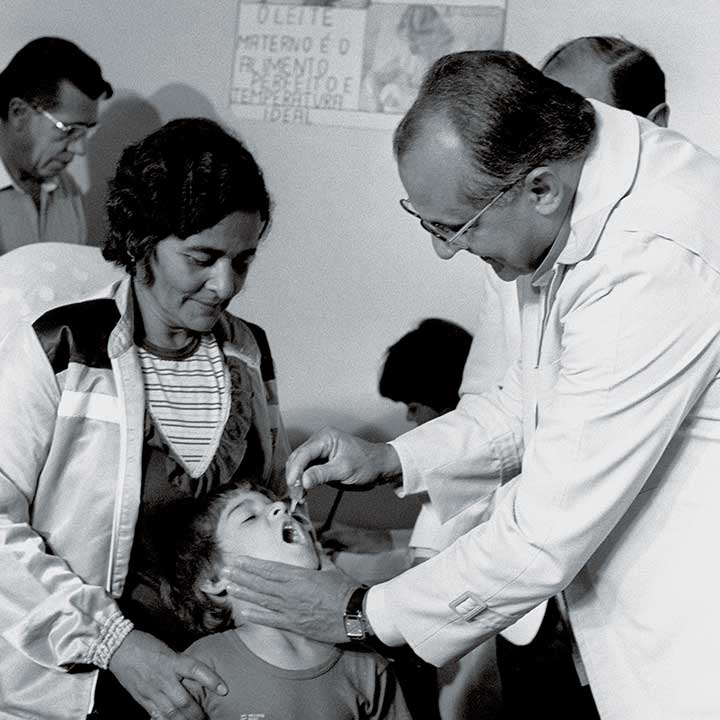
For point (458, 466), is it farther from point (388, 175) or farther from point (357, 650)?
point (388, 175)

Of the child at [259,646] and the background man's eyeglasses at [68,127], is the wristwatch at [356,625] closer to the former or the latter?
the child at [259,646]

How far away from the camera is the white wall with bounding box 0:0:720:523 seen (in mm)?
2416

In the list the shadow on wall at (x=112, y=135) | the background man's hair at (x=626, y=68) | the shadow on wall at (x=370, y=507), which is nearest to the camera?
the background man's hair at (x=626, y=68)

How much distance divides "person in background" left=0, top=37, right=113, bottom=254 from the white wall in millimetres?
83

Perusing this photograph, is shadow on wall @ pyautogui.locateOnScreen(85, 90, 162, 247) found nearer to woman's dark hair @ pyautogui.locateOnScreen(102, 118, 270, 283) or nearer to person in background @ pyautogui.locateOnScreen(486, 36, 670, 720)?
woman's dark hair @ pyautogui.locateOnScreen(102, 118, 270, 283)

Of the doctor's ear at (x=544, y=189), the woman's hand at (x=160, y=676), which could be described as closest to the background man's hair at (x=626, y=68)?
the doctor's ear at (x=544, y=189)

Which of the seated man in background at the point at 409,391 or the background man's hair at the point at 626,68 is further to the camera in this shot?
the seated man in background at the point at 409,391

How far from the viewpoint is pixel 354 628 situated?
161 cm

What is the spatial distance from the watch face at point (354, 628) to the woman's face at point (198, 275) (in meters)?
0.63

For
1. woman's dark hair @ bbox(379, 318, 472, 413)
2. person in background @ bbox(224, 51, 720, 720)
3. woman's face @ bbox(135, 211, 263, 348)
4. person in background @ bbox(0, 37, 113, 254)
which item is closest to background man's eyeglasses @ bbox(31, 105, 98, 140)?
person in background @ bbox(0, 37, 113, 254)

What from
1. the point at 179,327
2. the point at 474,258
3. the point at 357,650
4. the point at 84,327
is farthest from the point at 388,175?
the point at 357,650

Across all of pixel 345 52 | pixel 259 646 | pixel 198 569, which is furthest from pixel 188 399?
pixel 345 52

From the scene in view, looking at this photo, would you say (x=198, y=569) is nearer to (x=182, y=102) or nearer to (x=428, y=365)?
(x=428, y=365)

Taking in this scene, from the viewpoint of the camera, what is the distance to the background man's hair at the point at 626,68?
2.23 m
